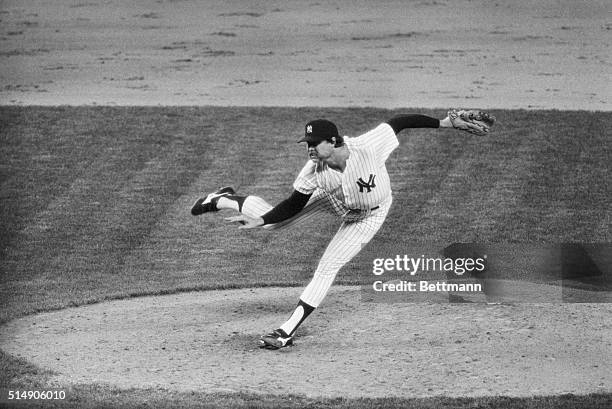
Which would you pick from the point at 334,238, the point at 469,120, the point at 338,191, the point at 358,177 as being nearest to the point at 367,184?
the point at 358,177

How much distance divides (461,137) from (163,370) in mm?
6768

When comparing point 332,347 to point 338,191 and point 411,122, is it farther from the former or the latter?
point 411,122

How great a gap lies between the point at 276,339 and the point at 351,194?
3.57 ft

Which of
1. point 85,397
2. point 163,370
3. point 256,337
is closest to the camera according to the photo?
point 85,397

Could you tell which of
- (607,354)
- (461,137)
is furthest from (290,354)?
(461,137)

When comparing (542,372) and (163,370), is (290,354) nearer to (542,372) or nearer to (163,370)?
(163,370)

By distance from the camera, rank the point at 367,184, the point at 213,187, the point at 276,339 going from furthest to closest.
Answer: the point at 213,187 → the point at 367,184 → the point at 276,339

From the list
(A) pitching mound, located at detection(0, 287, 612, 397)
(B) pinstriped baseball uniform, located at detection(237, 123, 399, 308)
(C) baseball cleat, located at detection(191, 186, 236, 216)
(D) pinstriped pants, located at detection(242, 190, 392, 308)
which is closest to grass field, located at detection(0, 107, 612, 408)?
(A) pitching mound, located at detection(0, 287, 612, 397)

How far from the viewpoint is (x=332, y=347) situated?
8195 millimetres

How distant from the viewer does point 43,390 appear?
7.42 meters

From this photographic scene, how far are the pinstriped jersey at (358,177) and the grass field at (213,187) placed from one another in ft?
6.27

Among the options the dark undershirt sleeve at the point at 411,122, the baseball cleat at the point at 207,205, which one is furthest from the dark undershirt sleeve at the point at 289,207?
the dark undershirt sleeve at the point at 411,122

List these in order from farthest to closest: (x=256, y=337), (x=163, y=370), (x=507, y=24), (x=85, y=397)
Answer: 1. (x=507, y=24)
2. (x=256, y=337)
3. (x=163, y=370)
4. (x=85, y=397)

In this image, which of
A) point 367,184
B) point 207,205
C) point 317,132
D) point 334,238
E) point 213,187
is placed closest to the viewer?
point 317,132
